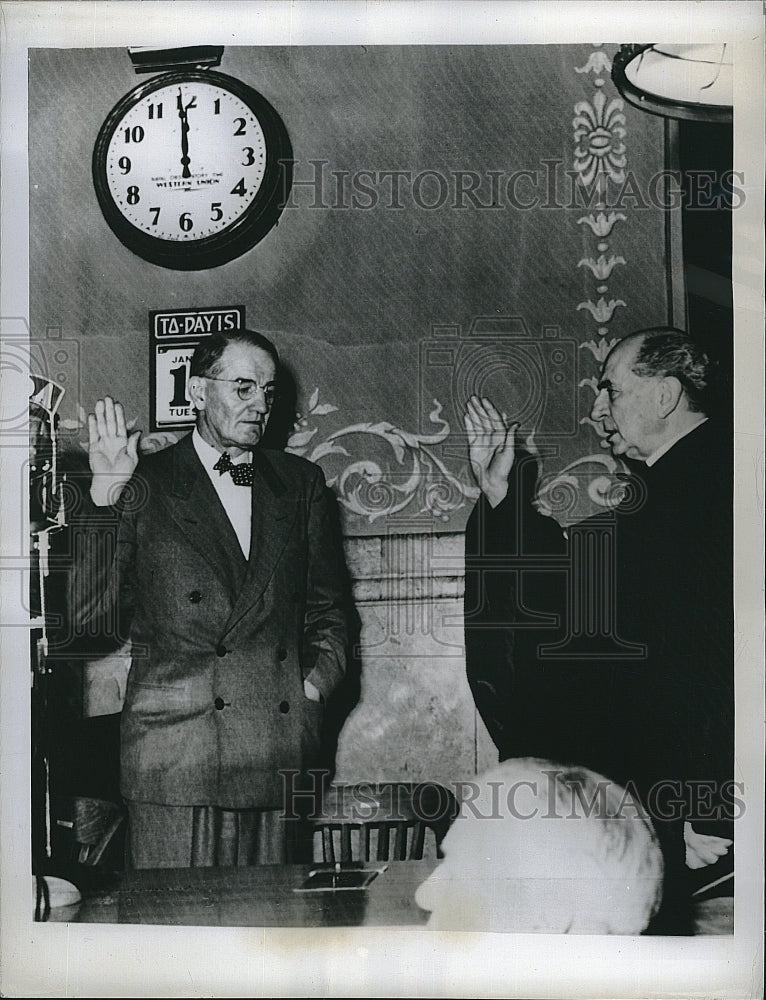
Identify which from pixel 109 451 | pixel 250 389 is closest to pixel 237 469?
pixel 250 389

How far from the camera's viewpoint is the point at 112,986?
6.57 ft

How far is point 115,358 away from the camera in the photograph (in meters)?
2.00

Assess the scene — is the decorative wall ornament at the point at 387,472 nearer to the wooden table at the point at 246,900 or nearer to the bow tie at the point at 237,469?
the bow tie at the point at 237,469

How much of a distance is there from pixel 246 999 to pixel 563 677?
3.27ft

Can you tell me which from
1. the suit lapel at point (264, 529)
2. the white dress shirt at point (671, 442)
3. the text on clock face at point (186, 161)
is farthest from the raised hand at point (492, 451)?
the text on clock face at point (186, 161)

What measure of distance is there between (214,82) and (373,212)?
1.51 ft

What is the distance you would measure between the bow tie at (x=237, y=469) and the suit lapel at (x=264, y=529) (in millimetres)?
12

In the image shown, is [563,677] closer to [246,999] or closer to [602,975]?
[602,975]

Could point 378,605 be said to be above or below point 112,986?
above

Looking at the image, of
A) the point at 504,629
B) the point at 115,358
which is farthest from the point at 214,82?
the point at 504,629

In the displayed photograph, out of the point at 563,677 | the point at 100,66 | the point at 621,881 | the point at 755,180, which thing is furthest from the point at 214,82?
the point at 621,881

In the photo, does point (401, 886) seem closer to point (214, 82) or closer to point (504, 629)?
point (504, 629)

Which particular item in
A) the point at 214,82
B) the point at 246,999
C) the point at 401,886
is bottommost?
the point at 246,999

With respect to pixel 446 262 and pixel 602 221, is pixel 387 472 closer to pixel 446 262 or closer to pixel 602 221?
pixel 446 262
